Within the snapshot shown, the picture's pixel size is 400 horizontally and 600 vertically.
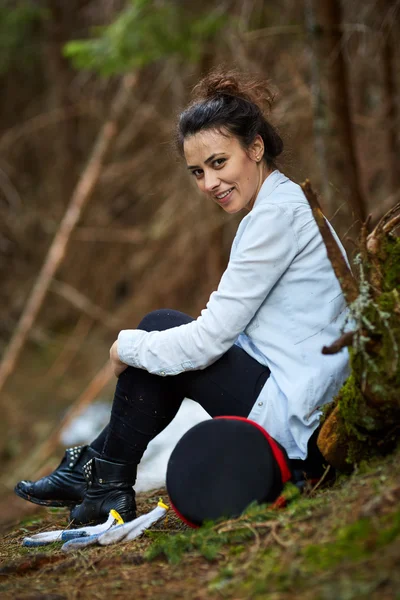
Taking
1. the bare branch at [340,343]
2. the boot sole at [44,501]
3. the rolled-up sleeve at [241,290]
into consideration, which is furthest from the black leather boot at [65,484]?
the bare branch at [340,343]

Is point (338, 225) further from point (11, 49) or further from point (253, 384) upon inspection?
point (11, 49)

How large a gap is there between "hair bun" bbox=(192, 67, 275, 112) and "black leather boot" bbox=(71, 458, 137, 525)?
1339 millimetres

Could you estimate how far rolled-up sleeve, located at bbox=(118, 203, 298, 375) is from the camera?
7.14 ft

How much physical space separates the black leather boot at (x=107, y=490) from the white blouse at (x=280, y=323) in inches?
17.2

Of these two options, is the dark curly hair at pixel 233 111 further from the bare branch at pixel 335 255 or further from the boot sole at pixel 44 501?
the boot sole at pixel 44 501

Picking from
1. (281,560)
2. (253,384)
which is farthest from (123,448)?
(281,560)

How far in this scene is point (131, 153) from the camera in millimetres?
9359

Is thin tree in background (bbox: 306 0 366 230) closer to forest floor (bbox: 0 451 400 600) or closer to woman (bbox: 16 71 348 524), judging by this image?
woman (bbox: 16 71 348 524)

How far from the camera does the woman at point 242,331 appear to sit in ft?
7.15

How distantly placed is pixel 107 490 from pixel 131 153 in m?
7.39

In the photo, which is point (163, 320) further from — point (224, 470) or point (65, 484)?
point (65, 484)

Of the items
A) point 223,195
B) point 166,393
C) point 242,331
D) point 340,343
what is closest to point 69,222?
point 223,195

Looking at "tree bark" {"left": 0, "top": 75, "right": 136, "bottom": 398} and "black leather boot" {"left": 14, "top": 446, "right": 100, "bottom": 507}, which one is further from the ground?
"tree bark" {"left": 0, "top": 75, "right": 136, "bottom": 398}

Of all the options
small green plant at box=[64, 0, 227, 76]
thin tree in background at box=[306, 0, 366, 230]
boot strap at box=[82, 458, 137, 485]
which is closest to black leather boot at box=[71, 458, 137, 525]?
boot strap at box=[82, 458, 137, 485]
